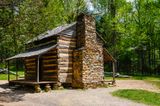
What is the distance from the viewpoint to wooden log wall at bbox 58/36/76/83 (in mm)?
25406

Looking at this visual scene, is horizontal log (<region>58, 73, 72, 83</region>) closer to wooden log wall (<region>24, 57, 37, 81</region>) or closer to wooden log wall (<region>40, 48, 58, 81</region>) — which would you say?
wooden log wall (<region>40, 48, 58, 81</region>)

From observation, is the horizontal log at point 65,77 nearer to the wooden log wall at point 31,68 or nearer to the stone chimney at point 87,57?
the stone chimney at point 87,57

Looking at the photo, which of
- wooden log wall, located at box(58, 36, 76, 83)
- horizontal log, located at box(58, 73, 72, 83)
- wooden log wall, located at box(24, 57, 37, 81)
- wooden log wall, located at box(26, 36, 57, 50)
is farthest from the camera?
wooden log wall, located at box(24, 57, 37, 81)

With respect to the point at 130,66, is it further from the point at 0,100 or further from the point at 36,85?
the point at 0,100

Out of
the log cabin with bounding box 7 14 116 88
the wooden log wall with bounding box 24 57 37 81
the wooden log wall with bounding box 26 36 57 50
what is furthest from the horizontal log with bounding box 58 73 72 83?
the wooden log wall with bounding box 24 57 37 81

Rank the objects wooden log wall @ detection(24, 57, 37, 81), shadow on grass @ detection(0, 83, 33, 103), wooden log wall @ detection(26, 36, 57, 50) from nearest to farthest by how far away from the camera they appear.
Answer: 1. shadow on grass @ detection(0, 83, 33, 103)
2. wooden log wall @ detection(26, 36, 57, 50)
3. wooden log wall @ detection(24, 57, 37, 81)

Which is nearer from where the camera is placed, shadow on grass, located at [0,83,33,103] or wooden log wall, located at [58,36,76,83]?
shadow on grass, located at [0,83,33,103]

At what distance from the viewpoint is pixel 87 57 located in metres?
25.6

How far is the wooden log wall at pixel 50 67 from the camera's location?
25459mm

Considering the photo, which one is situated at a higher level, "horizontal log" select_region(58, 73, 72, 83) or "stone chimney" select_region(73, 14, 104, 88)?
"stone chimney" select_region(73, 14, 104, 88)

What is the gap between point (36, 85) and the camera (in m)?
22.7

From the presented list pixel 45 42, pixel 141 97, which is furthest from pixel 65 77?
Answer: pixel 141 97

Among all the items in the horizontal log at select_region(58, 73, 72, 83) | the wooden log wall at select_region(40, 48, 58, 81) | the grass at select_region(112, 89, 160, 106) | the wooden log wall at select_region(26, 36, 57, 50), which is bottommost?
the grass at select_region(112, 89, 160, 106)

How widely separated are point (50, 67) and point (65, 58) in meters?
1.56
